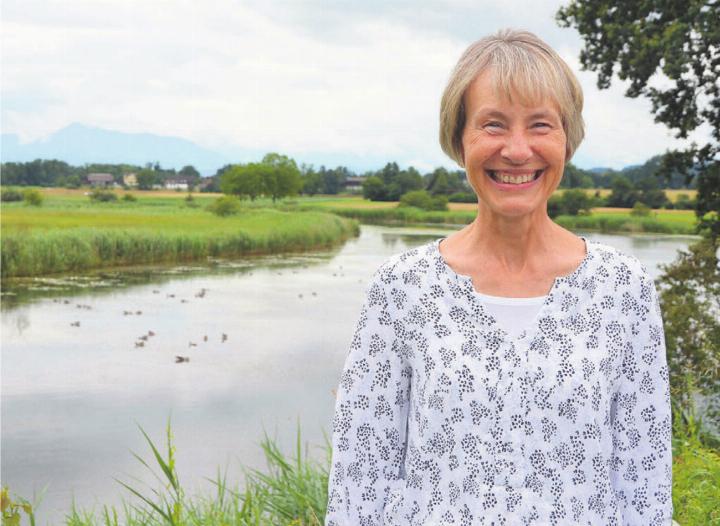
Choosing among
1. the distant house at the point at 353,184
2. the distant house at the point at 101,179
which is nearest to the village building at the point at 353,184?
the distant house at the point at 353,184

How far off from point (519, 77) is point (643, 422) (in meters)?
0.68

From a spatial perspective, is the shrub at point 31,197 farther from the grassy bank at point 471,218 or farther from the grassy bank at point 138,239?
the grassy bank at point 471,218

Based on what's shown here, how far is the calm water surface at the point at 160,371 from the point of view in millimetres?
8867

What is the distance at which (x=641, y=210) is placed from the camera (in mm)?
48594

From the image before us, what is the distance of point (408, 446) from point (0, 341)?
1466 cm

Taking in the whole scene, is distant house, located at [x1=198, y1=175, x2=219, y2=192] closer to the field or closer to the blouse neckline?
the field

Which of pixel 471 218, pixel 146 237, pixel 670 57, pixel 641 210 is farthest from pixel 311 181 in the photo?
pixel 670 57

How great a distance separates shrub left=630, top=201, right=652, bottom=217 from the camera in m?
48.4

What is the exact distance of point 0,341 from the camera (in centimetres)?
1461

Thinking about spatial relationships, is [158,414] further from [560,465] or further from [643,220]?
[643,220]

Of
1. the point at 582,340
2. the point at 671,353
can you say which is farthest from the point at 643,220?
the point at 582,340

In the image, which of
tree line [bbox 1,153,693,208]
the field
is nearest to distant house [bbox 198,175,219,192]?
tree line [bbox 1,153,693,208]

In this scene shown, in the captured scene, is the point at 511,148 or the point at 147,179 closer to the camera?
the point at 511,148

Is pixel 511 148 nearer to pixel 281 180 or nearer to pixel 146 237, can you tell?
pixel 146 237
